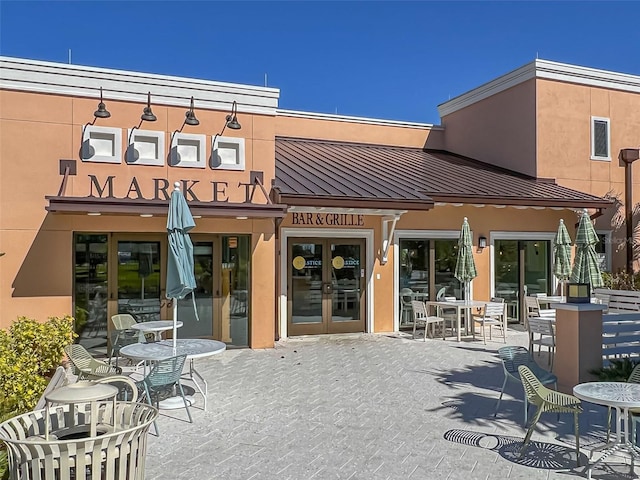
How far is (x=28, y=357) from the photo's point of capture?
7137 mm

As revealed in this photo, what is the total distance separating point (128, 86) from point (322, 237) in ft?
17.8

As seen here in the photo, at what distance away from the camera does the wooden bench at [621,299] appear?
11.9 m

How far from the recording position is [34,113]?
374 inches

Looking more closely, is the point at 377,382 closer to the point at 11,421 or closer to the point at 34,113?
the point at 11,421

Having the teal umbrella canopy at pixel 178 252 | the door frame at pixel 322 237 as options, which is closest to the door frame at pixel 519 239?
the door frame at pixel 322 237

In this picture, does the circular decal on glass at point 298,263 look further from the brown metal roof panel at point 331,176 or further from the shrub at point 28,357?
the shrub at point 28,357

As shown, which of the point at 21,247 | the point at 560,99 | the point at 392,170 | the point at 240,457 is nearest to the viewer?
the point at 240,457

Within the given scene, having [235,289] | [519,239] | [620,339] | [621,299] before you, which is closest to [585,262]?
[620,339]

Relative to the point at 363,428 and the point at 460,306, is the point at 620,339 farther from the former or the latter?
the point at 363,428

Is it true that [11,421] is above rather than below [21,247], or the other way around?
below

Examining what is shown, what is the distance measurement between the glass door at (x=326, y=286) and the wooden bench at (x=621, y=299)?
5.82 meters

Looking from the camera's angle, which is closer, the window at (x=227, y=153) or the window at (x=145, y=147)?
the window at (x=145, y=147)

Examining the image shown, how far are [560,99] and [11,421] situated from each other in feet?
52.5

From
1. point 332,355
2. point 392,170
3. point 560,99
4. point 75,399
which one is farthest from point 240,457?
point 560,99
